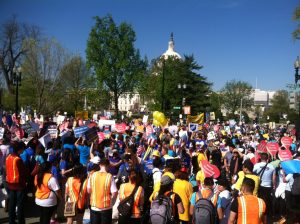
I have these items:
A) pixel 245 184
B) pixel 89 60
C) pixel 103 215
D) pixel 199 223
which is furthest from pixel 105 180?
pixel 89 60

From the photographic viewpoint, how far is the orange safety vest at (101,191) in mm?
5707

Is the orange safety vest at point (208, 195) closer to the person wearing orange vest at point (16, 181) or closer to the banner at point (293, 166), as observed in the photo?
the banner at point (293, 166)

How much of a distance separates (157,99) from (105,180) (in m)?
52.0

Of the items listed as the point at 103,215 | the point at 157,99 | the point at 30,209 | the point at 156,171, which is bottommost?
the point at 30,209

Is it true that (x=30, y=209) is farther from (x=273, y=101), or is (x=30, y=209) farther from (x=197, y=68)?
(x=273, y=101)

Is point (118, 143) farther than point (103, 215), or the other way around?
point (118, 143)

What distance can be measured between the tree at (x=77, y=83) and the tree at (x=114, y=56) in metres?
2.29

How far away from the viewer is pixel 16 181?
6727mm

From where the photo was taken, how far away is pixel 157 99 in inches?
2265

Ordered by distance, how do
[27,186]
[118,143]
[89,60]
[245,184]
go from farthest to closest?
[89,60]
[118,143]
[27,186]
[245,184]

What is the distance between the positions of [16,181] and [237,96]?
92.9 meters

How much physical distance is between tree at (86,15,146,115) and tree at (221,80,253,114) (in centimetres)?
5125

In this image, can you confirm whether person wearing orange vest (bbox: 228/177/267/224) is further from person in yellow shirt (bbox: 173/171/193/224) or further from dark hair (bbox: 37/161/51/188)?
Result: dark hair (bbox: 37/161/51/188)

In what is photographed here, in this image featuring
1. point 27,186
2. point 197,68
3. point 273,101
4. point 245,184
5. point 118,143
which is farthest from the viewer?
point 273,101
